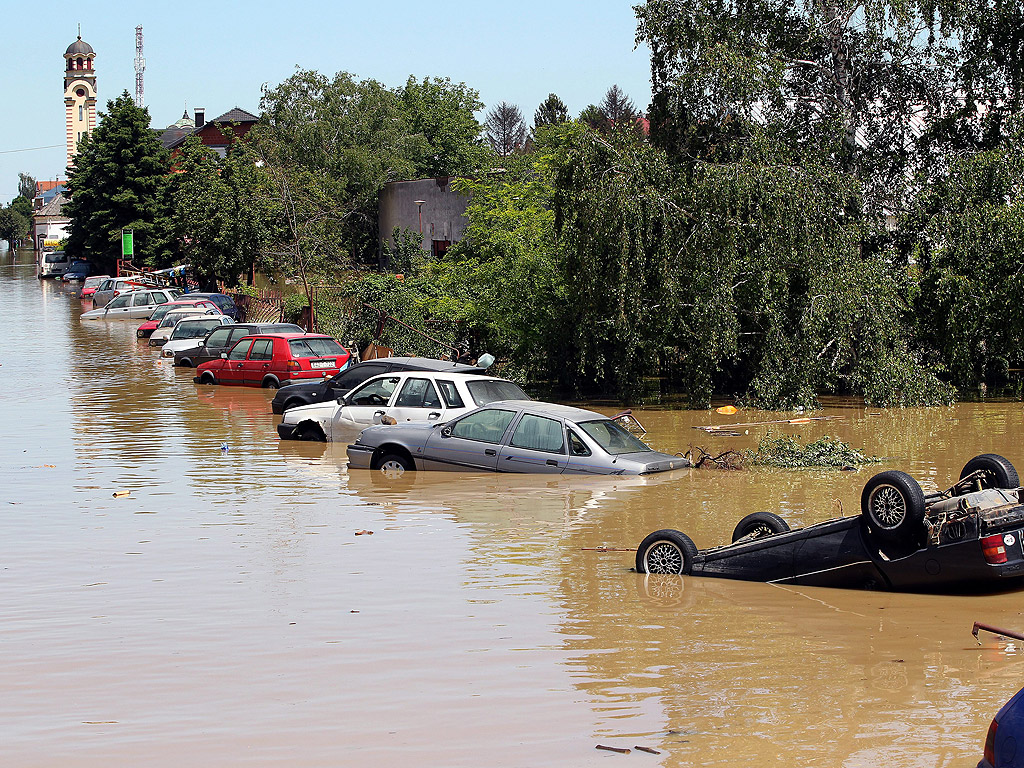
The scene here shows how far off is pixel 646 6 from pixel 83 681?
22541 millimetres

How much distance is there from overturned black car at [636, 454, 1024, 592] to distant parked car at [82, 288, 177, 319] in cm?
4628

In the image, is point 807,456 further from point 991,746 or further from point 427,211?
point 427,211

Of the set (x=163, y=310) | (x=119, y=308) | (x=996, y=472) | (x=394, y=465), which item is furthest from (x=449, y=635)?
(x=119, y=308)

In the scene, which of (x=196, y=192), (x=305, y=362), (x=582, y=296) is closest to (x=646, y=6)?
(x=582, y=296)

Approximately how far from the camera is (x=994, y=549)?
8.76 meters

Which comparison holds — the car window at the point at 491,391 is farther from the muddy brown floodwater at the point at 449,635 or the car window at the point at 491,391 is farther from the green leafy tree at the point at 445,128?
the green leafy tree at the point at 445,128

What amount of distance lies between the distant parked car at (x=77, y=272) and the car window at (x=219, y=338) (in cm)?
5927

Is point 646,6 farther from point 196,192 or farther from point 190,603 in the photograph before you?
point 196,192

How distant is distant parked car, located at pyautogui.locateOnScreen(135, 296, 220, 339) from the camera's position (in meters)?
45.2

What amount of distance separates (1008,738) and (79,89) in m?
206

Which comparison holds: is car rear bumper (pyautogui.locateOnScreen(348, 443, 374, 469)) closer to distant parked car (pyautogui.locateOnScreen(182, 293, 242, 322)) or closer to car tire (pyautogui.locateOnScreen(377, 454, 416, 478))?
car tire (pyautogui.locateOnScreen(377, 454, 416, 478))

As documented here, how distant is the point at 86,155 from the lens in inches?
3509

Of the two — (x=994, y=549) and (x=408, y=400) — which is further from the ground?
(x=408, y=400)

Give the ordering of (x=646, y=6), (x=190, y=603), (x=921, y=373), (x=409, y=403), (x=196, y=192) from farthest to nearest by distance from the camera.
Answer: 1. (x=196, y=192)
2. (x=646, y=6)
3. (x=921, y=373)
4. (x=409, y=403)
5. (x=190, y=603)
